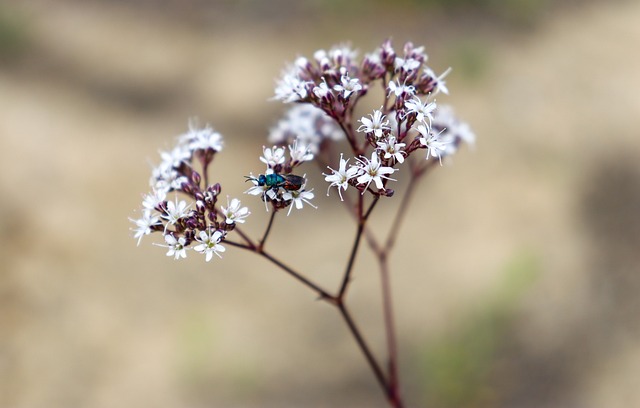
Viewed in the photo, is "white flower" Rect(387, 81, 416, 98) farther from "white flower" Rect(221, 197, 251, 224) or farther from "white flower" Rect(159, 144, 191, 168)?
"white flower" Rect(159, 144, 191, 168)

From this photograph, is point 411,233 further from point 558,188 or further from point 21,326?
point 21,326

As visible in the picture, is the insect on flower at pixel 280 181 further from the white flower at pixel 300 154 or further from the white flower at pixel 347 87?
the white flower at pixel 347 87

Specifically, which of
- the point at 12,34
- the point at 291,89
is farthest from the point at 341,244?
the point at 12,34

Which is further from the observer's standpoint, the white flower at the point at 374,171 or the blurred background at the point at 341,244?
the blurred background at the point at 341,244

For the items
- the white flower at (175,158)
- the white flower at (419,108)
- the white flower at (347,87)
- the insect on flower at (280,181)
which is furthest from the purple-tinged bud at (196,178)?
the white flower at (419,108)

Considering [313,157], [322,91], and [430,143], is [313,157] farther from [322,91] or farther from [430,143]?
[430,143]

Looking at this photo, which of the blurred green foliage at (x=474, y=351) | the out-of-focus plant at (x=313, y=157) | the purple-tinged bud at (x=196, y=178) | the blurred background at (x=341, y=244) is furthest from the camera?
the blurred background at (x=341, y=244)

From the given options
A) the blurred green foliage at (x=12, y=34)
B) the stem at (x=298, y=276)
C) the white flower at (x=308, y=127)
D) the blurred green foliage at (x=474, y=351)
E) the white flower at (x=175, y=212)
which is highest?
the blurred green foliage at (x=12, y=34)
